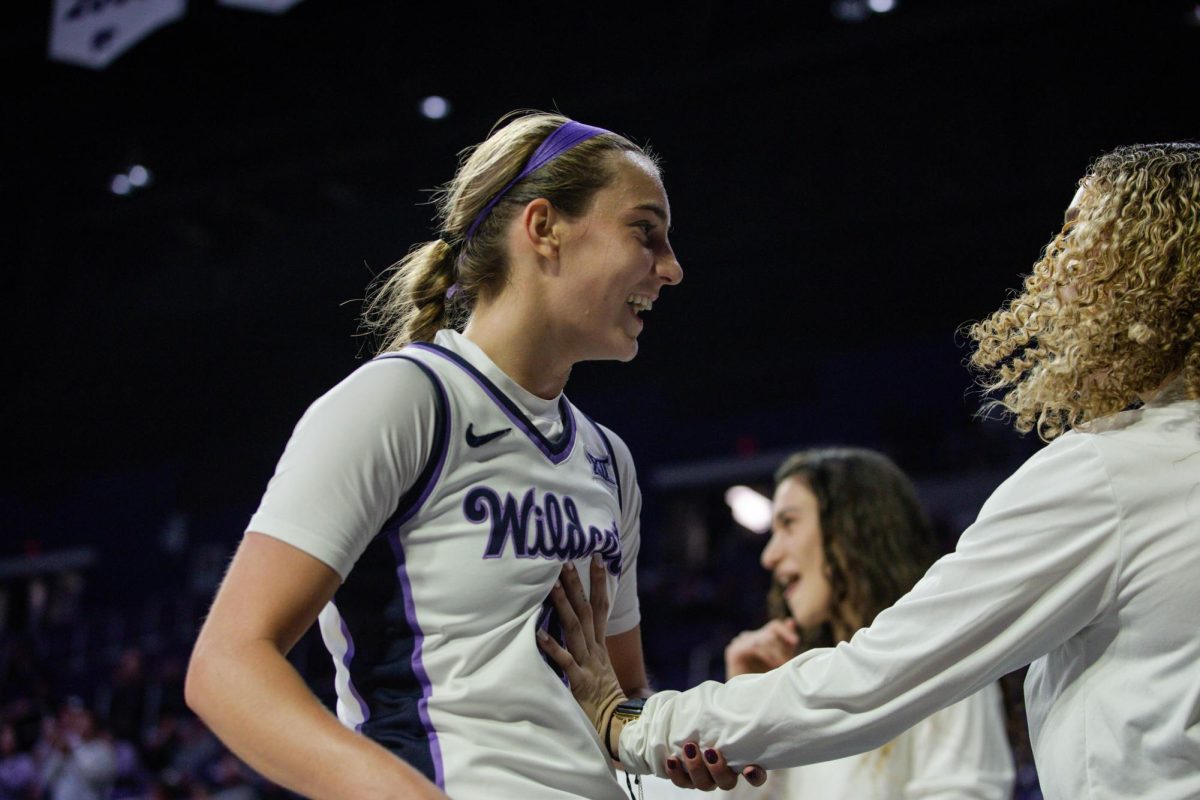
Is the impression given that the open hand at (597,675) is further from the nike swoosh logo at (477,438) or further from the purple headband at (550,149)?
the purple headband at (550,149)

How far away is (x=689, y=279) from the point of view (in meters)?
9.98

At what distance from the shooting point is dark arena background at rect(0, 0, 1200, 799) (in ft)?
24.0

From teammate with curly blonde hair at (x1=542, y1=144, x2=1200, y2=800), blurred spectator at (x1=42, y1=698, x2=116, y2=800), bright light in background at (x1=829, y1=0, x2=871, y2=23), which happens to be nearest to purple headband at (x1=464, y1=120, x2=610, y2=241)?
teammate with curly blonde hair at (x1=542, y1=144, x2=1200, y2=800)

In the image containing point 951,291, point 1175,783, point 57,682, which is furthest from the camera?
point 57,682

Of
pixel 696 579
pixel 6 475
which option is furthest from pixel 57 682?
pixel 696 579

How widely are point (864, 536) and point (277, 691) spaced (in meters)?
1.78

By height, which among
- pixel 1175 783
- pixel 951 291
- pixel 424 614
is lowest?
pixel 1175 783

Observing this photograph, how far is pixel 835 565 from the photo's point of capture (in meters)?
2.69

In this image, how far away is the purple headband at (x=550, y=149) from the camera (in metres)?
1.68

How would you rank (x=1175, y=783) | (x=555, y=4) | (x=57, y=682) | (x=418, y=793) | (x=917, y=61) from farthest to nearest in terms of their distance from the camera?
(x=57, y=682) → (x=917, y=61) → (x=555, y=4) → (x=1175, y=783) → (x=418, y=793)

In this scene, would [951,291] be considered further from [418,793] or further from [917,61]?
[418,793]

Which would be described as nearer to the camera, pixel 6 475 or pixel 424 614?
pixel 424 614

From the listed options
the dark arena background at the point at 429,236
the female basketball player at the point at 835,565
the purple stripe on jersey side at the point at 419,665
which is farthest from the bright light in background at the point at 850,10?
the purple stripe on jersey side at the point at 419,665

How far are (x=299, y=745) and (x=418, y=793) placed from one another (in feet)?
0.43
